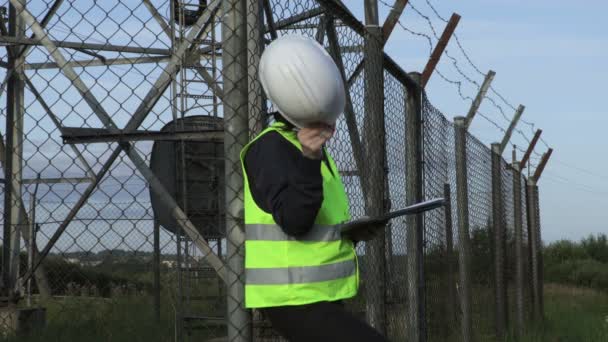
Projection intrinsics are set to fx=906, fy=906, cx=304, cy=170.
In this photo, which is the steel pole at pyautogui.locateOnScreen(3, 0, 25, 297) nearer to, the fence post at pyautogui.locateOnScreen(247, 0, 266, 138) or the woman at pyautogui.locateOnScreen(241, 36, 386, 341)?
the fence post at pyautogui.locateOnScreen(247, 0, 266, 138)

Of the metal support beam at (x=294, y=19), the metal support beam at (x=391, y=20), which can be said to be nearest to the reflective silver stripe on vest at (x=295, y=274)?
the metal support beam at (x=294, y=19)

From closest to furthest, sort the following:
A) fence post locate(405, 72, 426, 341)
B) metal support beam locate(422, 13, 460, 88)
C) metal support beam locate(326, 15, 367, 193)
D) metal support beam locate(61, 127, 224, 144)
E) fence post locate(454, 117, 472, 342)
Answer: metal support beam locate(61, 127, 224, 144), metal support beam locate(326, 15, 367, 193), fence post locate(405, 72, 426, 341), metal support beam locate(422, 13, 460, 88), fence post locate(454, 117, 472, 342)

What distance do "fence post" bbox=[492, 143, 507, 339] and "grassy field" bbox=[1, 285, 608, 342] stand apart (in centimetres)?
16

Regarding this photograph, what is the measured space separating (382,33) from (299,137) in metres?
2.37

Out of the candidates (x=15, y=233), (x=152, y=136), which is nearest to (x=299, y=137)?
(x=152, y=136)

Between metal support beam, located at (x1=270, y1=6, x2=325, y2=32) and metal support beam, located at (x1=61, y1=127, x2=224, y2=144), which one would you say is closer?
metal support beam, located at (x1=270, y1=6, x2=325, y2=32)

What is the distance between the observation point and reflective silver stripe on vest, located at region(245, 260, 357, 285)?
2.68 metres

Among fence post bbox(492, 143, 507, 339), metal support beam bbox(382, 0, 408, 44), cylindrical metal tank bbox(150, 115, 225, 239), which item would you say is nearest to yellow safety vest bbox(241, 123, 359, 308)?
metal support beam bbox(382, 0, 408, 44)

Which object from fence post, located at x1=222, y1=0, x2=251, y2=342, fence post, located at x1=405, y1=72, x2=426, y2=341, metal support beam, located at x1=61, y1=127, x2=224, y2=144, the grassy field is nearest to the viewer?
fence post, located at x1=222, y1=0, x2=251, y2=342

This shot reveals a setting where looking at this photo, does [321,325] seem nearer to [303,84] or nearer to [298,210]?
[298,210]

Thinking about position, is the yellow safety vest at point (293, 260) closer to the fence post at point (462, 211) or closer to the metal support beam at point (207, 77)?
the fence post at point (462, 211)

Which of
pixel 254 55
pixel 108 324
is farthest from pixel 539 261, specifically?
pixel 254 55

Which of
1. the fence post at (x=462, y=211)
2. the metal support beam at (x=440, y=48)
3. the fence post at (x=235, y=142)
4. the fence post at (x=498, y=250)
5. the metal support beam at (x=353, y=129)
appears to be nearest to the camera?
the fence post at (x=235, y=142)

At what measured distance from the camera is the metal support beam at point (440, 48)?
6.34 meters
